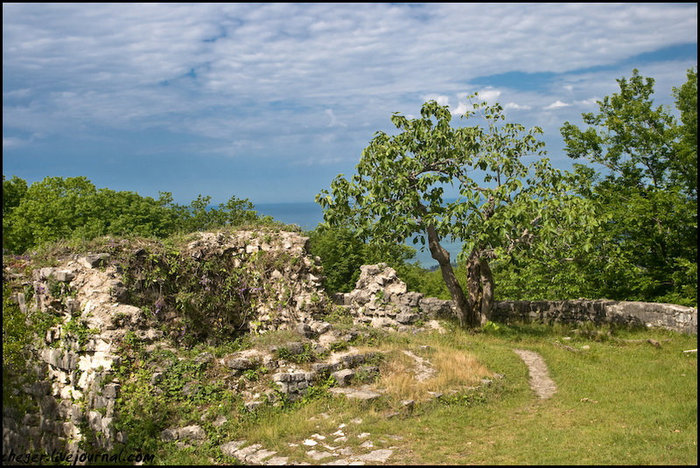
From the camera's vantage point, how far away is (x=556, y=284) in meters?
28.8

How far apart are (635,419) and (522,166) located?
10.8m

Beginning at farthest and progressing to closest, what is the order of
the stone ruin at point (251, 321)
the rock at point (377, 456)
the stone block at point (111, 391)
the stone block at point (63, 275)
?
the stone block at point (63, 275)
the stone ruin at point (251, 321)
the stone block at point (111, 391)
the rock at point (377, 456)

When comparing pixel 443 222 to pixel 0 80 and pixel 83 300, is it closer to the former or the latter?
pixel 83 300

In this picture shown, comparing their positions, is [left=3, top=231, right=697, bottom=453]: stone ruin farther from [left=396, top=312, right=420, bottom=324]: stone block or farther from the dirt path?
the dirt path

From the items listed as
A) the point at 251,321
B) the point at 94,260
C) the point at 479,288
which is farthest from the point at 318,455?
the point at 479,288

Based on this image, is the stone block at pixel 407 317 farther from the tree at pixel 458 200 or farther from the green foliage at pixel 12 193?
the green foliage at pixel 12 193

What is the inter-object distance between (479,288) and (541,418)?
9.25 m

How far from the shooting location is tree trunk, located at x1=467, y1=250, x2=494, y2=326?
2036cm

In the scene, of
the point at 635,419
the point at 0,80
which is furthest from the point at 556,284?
the point at 0,80

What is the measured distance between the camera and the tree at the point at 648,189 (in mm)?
22766

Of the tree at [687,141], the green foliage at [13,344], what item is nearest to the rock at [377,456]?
the green foliage at [13,344]

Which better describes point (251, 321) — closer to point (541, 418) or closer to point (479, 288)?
point (479, 288)

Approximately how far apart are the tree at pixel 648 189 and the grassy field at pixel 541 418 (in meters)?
6.95

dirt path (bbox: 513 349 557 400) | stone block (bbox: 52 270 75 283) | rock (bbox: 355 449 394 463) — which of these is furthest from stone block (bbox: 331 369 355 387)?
stone block (bbox: 52 270 75 283)
